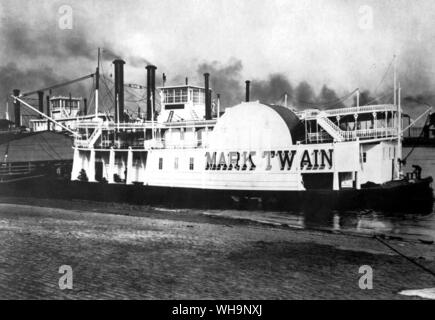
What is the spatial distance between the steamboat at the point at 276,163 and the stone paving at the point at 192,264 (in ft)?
30.1

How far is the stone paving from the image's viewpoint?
773 centimetres

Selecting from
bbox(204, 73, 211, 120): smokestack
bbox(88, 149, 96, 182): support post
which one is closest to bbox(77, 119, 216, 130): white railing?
bbox(88, 149, 96, 182): support post

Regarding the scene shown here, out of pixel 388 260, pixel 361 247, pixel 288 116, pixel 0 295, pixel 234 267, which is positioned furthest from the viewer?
pixel 288 116

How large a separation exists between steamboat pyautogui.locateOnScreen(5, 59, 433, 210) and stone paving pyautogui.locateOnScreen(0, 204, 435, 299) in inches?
362

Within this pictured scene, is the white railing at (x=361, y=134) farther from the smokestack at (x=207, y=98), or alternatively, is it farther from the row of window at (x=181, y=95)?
the smokestack at (x=207, y=98)

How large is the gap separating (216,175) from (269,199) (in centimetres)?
381

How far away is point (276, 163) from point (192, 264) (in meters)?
15.7

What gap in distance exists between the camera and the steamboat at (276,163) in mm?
23391

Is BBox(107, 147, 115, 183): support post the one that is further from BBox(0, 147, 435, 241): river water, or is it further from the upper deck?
BBox(0, 147, 435, 241): river water

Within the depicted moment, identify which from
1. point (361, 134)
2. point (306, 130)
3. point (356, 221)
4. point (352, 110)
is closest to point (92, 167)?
point (306, 130)

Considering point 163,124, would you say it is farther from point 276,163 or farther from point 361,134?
point 361,134

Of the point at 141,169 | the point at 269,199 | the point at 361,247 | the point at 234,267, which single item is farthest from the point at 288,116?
the point at 234,267

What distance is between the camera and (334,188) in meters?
23.5
